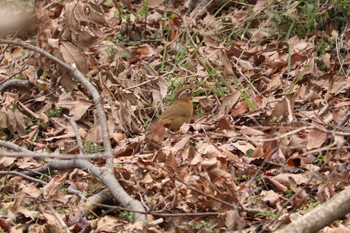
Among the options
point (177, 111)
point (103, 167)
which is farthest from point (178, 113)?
point (103, 167)

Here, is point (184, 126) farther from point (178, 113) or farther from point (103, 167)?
point (103, 167)

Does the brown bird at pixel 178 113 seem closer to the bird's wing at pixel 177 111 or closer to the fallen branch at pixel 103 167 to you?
the bird's wing at pixel 177 111

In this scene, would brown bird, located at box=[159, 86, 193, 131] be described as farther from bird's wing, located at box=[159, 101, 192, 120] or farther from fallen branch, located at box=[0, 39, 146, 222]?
fallen branch, located at box=[0, 39, 146, 222]

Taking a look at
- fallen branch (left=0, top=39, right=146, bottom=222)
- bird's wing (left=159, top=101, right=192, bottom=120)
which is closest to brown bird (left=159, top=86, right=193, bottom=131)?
bird's wing (left=159, top=101, right=192, bottom=120)

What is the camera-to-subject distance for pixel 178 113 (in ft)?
19.7

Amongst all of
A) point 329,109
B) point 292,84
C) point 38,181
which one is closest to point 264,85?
point 292,84

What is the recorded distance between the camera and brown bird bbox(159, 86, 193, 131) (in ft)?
19.7

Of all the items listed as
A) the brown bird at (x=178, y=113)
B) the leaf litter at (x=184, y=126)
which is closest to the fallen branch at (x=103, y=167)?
the leaf litter at (x=184, y=126)

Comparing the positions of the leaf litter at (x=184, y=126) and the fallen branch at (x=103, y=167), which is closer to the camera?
the fallen branch at (x=103, y=167)

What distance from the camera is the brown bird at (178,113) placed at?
5.99m

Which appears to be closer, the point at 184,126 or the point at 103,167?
the point at 103,167

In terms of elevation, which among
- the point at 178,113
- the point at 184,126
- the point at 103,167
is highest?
the point at 103,167

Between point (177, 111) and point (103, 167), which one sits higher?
point (103, 167)

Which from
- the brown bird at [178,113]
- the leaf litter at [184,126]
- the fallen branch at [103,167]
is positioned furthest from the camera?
the brown bird at [178,113]
